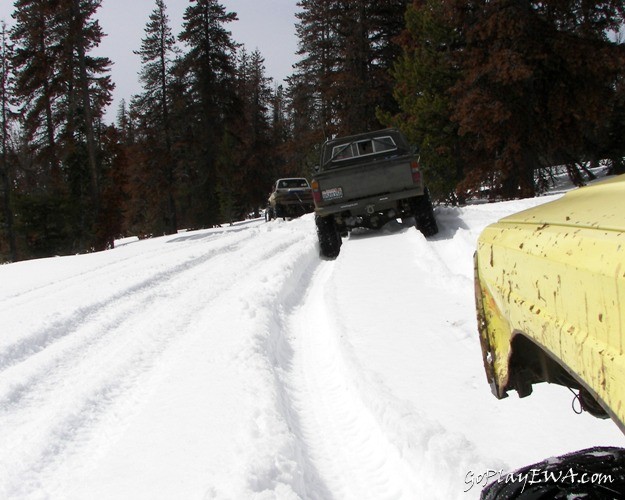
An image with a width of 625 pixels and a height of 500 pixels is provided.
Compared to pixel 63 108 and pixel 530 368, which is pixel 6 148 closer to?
pixel 63 108

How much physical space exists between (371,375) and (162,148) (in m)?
31.1

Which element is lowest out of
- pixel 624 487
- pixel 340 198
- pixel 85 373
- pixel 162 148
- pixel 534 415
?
pixel 534 415

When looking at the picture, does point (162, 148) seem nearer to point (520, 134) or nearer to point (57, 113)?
point (57, 113)

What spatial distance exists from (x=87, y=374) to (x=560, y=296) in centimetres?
392

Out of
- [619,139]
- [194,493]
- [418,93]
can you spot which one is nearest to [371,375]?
[194,493]

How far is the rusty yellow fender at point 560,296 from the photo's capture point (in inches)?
44.3

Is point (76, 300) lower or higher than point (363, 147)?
lower

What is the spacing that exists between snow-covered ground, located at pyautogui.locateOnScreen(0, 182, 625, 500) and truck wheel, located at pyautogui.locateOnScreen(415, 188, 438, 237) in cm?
219

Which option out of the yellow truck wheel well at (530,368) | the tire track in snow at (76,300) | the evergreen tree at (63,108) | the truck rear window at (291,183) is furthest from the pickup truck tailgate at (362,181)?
the evergreen tree at (63,108)

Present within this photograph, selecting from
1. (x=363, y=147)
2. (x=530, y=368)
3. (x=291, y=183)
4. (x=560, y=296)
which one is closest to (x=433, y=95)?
(x=363, y=147)

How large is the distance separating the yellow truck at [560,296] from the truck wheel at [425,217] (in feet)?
23.2

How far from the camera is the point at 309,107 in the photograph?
3353 centimetres

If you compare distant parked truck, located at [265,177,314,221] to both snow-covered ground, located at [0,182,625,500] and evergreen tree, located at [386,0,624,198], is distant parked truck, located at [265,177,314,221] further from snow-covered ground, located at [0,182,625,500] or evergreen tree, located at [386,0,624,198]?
snow-covered ground, located at [0,182,625,500]

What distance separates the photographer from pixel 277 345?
471 centimetres
